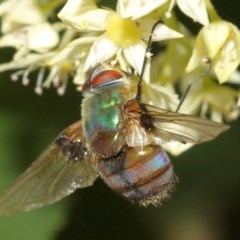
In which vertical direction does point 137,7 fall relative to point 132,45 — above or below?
above

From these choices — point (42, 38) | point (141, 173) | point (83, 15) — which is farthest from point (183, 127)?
point (42, 38)

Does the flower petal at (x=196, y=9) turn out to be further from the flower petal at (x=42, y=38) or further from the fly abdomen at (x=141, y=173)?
the flower petal at (x=42, y=38)

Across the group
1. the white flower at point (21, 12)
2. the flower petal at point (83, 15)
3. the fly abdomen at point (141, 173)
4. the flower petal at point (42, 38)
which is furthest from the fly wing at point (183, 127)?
the white flower at point (21, 12)

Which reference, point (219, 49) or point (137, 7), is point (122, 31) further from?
point (219, 49)

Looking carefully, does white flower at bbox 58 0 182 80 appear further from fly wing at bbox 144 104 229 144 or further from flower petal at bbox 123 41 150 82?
fly wing at bbox 144 104 229 144

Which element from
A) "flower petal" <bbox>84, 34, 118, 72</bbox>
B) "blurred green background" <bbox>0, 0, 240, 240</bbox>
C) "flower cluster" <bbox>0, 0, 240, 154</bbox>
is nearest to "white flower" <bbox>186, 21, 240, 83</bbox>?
"flower cluster" <bbox>0, 0, 240, 154</bbox>

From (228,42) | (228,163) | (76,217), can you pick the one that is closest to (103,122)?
(228,42)
